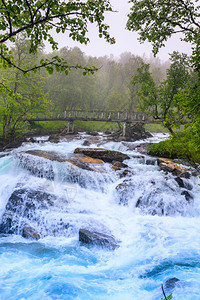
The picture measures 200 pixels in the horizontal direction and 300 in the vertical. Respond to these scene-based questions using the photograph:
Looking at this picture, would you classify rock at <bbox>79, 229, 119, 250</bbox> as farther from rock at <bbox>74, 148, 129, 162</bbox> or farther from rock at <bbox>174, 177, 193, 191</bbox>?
rock at <bbox>74, 148, 129, 162</bbox>

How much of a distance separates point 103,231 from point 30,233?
9.14 ft

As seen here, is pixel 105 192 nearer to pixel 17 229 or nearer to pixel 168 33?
pixel 17 229

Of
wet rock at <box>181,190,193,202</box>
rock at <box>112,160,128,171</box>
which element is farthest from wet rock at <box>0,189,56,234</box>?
wet rock at <box>181,190,193,202</box>

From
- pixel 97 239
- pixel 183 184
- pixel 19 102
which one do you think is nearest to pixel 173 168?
pixel 183 184

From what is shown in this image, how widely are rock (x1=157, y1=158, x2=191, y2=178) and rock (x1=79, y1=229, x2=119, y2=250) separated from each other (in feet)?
22.4

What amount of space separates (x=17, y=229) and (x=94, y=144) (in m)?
16.7

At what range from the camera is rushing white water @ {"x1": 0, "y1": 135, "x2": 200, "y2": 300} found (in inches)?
187

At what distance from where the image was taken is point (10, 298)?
14.2 ft

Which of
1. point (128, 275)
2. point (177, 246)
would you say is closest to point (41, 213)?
point (128, 275)

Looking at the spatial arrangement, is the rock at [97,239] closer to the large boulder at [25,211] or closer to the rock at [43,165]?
the large boulder at [25,211]

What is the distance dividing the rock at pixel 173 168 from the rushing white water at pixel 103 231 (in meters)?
0.59

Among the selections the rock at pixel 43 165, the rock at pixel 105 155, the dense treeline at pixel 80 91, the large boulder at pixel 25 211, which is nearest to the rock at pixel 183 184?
the rock at pixel 105 155

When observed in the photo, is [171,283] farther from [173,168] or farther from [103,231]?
[173,168]

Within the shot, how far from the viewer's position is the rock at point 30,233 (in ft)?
22.1
